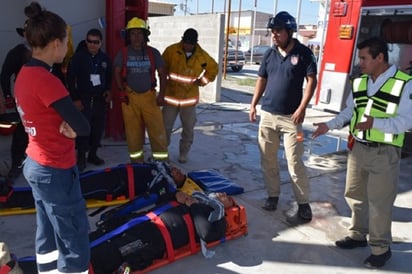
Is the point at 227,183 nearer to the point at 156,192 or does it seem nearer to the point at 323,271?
the point at 156,192

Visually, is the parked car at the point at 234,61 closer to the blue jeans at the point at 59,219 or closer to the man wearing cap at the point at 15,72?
the man wearing cap at the point at 15,72

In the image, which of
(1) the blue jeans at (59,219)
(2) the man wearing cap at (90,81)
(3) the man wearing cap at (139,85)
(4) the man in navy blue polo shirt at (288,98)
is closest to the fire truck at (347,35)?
(4) the man in navy blue polo shirt at (288,98)

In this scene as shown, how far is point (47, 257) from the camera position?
2352 mm

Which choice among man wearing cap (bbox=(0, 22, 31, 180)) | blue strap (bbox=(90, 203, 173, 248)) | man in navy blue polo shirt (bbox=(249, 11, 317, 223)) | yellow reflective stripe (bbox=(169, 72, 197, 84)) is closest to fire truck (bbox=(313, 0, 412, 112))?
yellow reflective stripe (bbox=(169, 72, 197, 84))

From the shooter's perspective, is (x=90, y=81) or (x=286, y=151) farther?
(x=90, y=81)

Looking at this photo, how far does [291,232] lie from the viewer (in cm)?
353

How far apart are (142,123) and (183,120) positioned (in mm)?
683

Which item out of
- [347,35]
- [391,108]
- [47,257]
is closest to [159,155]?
[47,257]

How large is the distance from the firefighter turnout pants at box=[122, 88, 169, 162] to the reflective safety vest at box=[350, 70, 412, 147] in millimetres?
2477

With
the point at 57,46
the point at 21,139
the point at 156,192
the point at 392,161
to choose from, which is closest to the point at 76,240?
the point at 57,46

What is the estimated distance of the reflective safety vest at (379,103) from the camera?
2.76 metres

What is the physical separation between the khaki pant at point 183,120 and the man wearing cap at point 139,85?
1.32 ft

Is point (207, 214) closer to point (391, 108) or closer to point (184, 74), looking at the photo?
point (391, 108)

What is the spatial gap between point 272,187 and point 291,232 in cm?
58
